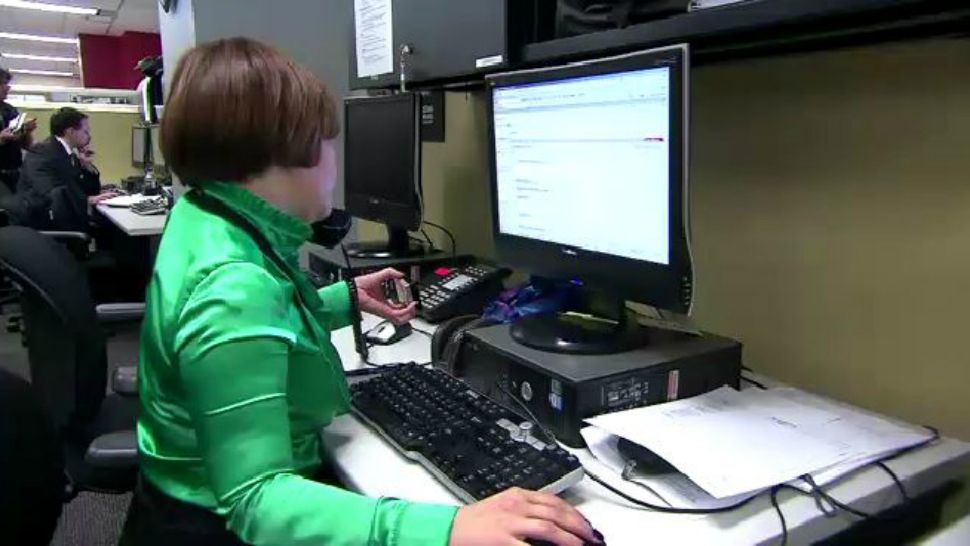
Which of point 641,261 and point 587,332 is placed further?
point 587,332

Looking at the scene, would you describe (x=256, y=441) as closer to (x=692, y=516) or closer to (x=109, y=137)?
(x=692, y=516)

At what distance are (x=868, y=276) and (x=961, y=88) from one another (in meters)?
0.28

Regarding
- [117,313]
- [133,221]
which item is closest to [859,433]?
[117,313]

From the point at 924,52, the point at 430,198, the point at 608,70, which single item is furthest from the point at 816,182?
the point at 430,198

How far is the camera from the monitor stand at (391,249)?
177 cm

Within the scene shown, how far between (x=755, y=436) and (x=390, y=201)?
1.07 meters

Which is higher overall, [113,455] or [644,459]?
[644,459]

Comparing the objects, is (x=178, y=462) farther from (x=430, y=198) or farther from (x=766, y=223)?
(x=430, y=198)

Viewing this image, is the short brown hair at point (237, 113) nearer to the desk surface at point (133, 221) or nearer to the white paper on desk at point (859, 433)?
the white paper on desk at point (859, 433)

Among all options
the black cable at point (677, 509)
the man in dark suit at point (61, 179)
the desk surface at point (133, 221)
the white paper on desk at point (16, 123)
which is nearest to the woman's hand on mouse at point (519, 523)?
the black cable at point (677, 509)

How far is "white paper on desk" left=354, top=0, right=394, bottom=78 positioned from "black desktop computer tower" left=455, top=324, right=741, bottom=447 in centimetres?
81

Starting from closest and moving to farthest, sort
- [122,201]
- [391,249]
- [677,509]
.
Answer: [677,509] < [391,249] < [122,201]

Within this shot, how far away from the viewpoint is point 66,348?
148 cm

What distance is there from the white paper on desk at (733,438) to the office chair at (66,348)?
3.43ft
